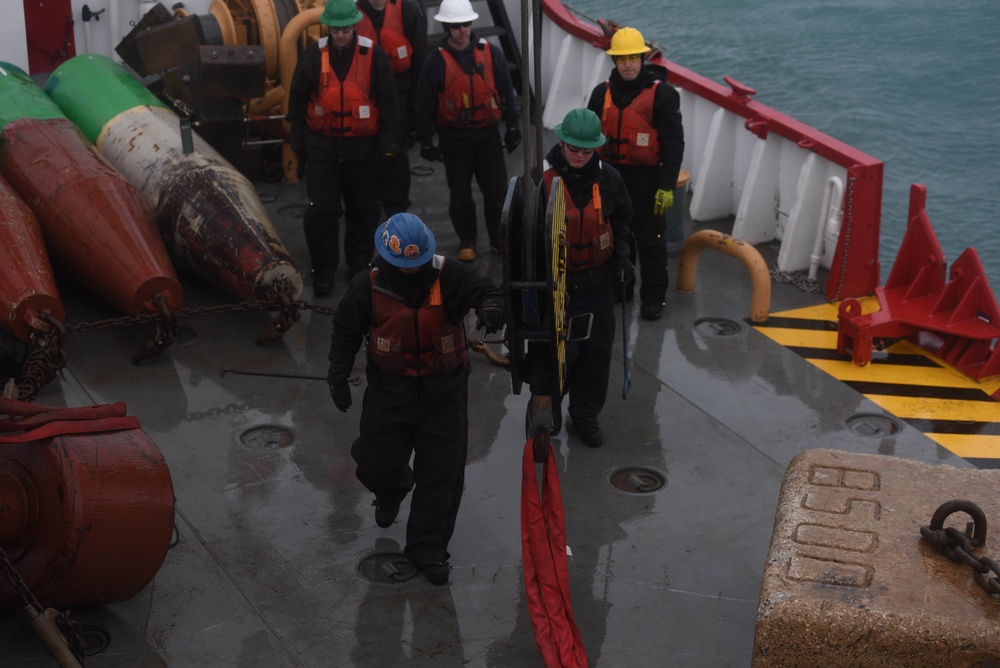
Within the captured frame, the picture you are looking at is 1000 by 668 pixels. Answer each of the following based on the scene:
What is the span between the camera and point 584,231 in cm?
611

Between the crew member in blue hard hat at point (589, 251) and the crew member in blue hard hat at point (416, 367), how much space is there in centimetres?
110

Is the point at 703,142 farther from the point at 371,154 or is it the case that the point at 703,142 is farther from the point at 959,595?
the point at 959,595

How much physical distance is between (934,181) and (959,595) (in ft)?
48.0

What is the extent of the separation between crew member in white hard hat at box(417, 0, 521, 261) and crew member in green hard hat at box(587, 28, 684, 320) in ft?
2.62

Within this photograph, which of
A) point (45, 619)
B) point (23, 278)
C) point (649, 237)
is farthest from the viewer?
point (649, 237)

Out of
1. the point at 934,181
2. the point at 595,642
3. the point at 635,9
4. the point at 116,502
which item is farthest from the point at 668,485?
the point at 635,9

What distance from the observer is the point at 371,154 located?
25.9 feet

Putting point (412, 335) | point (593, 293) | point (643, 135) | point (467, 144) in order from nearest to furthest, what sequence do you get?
point (412, 335) < point (593, 293) < point (643, 135) < point (467, 144)

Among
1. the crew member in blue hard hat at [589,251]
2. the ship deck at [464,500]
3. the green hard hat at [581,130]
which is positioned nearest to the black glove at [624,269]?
the crew member in blue hard hat at [589,251]

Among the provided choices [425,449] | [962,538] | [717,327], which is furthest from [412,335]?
[717,327]

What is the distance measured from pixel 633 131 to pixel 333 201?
6.57 feet

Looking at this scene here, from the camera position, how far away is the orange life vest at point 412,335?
16.5 feet

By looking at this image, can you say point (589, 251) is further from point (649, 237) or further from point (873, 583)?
point (873, 583)

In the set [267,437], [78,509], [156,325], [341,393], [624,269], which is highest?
[624,269]
